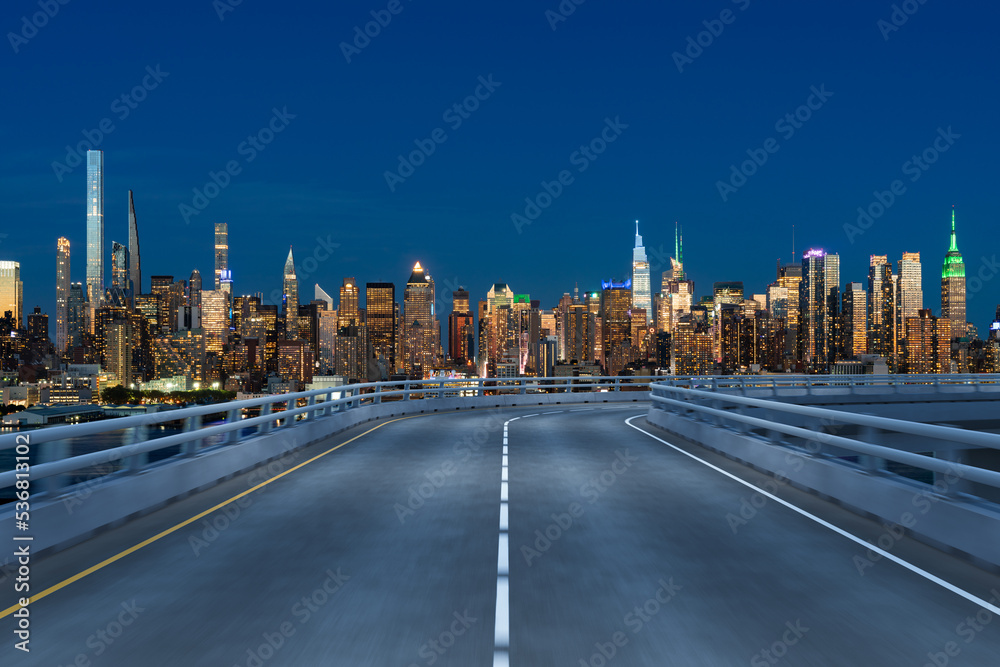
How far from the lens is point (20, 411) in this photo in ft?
34.7

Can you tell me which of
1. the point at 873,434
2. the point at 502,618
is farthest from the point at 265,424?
the point at 502,618

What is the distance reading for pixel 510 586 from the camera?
736 cm

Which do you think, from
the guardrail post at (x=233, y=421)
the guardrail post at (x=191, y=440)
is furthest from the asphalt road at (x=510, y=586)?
the guardrail post at (x=233, y=421)


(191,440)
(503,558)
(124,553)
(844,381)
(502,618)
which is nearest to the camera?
(502,618)

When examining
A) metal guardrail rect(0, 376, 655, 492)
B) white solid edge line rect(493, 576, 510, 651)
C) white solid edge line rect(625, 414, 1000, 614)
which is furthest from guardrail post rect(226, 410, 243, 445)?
white solid edge line rect(493, 576, 510, 651)

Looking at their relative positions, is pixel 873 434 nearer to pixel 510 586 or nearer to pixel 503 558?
pixel 503 558

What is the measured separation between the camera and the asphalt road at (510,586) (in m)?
5.71

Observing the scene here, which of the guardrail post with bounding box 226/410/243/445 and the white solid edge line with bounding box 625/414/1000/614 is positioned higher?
the guardrail post with bounding box 226/410/243/445

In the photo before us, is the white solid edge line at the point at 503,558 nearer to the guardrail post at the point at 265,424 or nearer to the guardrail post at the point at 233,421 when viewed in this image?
the guardrail post at the point at 233,421

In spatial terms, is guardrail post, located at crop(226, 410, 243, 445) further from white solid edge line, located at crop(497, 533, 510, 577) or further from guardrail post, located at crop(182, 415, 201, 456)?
white solid edge line, located at crop(497, 533, 510, 577)

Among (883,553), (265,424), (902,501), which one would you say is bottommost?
(883,553)

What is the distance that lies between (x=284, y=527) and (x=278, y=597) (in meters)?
3.14

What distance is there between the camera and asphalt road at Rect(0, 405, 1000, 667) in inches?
225

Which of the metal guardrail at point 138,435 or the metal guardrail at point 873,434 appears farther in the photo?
the metal guardrail at point 138,435
